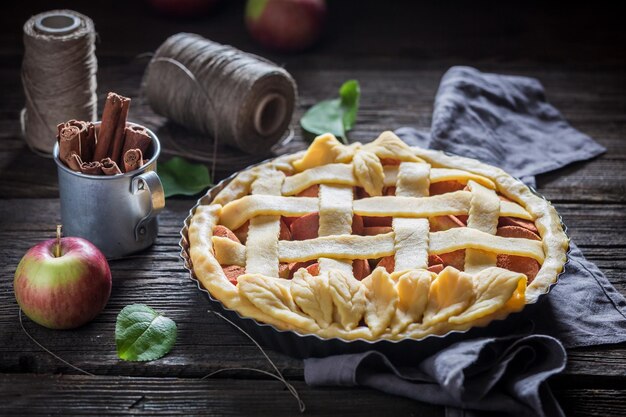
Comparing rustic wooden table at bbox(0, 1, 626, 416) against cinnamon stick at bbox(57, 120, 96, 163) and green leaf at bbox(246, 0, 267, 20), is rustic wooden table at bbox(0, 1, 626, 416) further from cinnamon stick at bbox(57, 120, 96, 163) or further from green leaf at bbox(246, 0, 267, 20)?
cinnamon stick at bbox(57, 120, 96, 163)

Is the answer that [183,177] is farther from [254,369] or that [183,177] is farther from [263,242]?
[254,369]

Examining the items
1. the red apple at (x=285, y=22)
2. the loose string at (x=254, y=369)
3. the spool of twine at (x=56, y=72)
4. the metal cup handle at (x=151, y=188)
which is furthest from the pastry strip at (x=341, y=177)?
the red apple at (x=285, y=22)

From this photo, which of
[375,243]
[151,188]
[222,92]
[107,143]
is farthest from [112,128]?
[375,243]

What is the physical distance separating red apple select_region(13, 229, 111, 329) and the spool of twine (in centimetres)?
64

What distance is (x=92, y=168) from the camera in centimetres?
183

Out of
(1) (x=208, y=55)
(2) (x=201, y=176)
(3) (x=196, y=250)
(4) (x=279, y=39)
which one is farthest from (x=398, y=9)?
(3) (x=196, y=250)

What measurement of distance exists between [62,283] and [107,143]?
1.14ft

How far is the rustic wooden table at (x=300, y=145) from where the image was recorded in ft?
5.26

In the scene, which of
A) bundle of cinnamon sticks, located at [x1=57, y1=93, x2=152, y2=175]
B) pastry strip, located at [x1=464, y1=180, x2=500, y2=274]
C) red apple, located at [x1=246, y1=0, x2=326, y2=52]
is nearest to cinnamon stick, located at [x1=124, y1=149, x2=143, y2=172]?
bundle of cinnamon sticks, located at [x1=57, y1=93, x2=152, y2=175]

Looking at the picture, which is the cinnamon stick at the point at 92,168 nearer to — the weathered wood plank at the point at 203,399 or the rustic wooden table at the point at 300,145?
the rustic wooden table at the point at 300,145

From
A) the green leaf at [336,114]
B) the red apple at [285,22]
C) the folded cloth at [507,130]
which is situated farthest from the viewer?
the red apple at [285,22]

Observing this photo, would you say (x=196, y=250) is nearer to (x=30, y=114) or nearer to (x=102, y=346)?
(x=102, y=346)

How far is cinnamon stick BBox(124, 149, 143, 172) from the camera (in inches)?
72.2

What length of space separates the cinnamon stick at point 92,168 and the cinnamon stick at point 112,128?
0.05 metres
